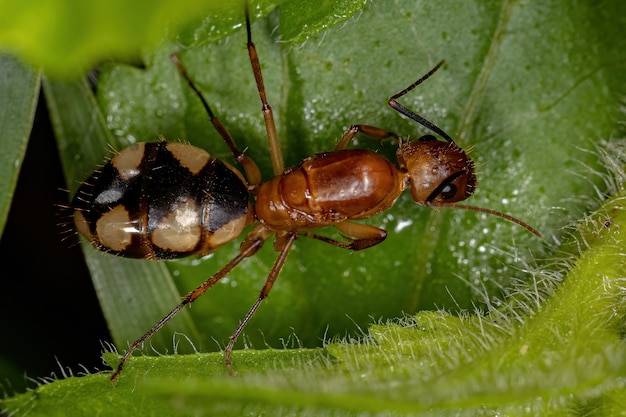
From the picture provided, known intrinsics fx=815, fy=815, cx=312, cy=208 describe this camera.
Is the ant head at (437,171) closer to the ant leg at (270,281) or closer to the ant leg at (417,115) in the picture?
the ant leg at (417,115)

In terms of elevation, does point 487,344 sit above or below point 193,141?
below

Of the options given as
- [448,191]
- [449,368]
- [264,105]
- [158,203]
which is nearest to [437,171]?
[448,191]

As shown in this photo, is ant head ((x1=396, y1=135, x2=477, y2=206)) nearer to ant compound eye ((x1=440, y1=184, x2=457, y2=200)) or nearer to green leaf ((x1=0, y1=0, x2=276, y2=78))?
ant compound eye ((x1=440, y1=184, x2=457, y2=200))

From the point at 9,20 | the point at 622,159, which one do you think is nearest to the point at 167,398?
the point at 9,20

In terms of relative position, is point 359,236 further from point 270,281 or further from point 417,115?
point 417,115

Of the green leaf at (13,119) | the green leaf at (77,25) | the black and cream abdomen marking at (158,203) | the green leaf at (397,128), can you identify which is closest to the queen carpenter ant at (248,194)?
the black and cream abdomen marking at (158,203)

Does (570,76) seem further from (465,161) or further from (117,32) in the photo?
(117,32)
